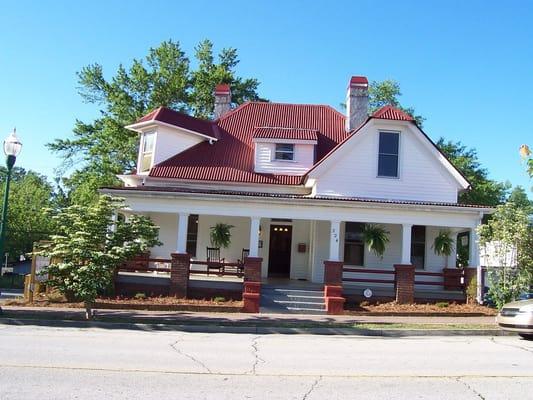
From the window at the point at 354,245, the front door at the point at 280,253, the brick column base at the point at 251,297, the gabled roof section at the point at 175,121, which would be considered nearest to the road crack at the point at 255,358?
the brick column base at the point at 251,297

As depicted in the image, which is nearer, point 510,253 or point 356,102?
point 510,253

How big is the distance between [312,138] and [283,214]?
566cm

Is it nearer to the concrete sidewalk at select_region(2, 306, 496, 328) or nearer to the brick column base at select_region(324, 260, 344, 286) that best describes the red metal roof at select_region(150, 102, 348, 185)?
the brick column base at select_region(324, 260, 344, 286)

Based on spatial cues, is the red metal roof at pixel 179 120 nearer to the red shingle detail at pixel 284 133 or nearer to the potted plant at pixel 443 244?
the red shingle detail at pixel 284 133

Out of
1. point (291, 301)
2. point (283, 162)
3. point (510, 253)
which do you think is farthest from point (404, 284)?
point (283, 162)

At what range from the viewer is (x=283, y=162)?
22.7 metres

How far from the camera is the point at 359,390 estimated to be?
6715mm

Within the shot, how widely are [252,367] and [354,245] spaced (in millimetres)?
13337

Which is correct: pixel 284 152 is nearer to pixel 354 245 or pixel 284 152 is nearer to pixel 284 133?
pixel 284 133

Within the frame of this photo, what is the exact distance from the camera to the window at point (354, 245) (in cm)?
2091

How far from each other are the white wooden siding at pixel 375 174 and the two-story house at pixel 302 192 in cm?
4

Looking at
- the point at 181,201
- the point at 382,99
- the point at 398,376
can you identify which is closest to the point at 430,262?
the point at 181,201

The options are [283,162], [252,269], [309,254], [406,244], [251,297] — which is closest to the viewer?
[251,297]

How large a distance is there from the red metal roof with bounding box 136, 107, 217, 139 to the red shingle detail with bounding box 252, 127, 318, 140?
2.29m
